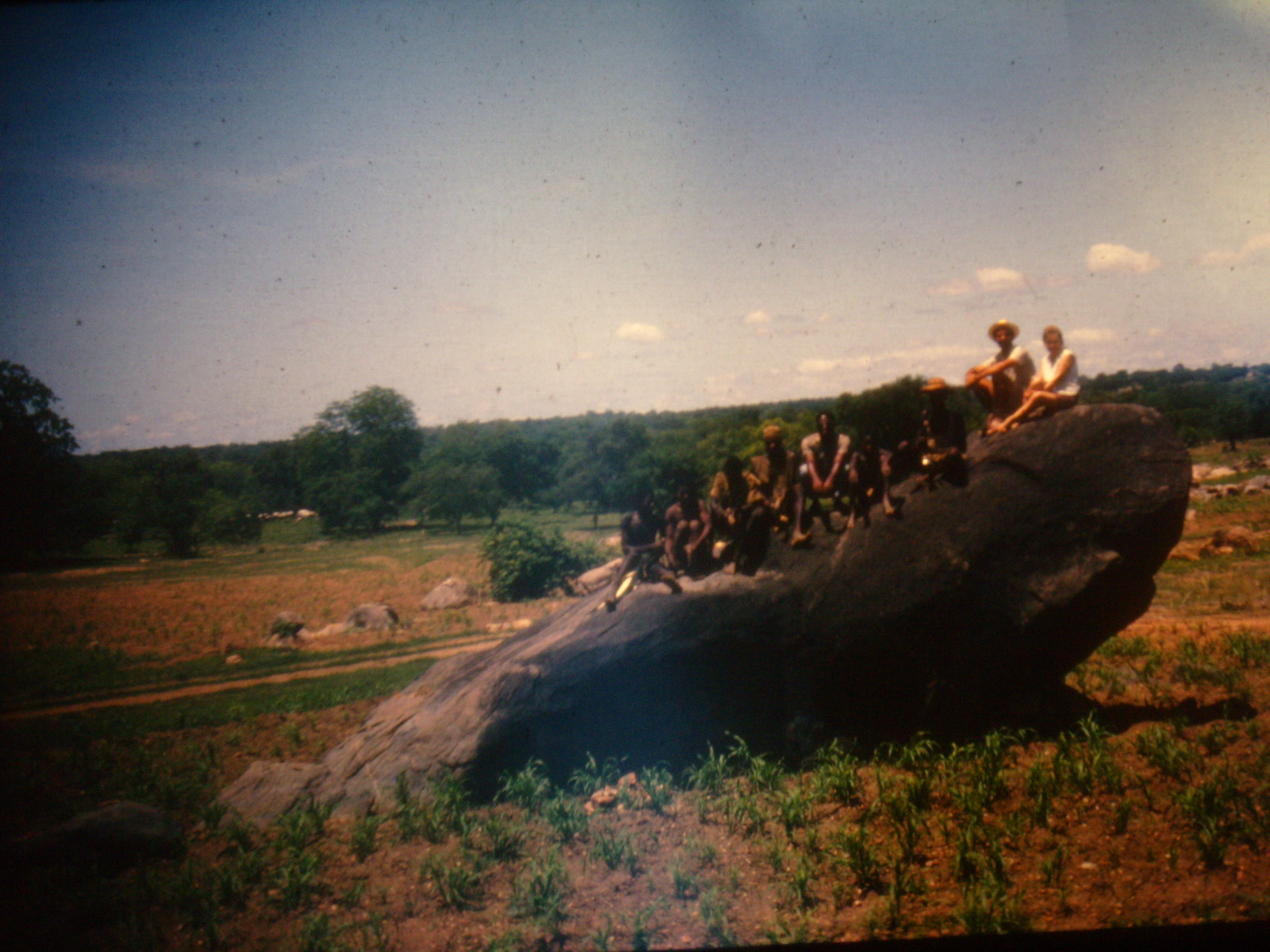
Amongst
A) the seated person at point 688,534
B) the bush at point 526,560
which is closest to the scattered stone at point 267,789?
the seated person at point 688,534

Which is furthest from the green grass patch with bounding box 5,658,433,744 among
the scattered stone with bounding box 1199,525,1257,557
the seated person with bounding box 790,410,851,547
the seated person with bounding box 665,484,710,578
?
the scattered stone with bounding box 1199,525,1257,557

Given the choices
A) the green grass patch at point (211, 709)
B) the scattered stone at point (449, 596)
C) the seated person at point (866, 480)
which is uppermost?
the seated person at point (866, 480)

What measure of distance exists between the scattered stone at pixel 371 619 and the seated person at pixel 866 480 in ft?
68.1

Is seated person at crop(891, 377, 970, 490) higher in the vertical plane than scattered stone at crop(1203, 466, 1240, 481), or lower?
higher

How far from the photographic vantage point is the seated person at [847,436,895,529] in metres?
7.97

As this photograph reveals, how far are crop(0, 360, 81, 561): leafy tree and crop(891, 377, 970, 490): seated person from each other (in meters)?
11.8

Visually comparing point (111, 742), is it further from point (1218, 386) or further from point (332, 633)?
point (1218, 386)

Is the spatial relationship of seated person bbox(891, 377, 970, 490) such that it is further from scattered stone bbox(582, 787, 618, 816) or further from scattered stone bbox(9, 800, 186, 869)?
scattered stone bbox(9, 800, 186, 869)

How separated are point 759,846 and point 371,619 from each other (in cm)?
2172

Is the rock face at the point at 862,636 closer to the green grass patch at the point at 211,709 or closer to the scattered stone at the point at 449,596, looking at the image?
the green grass patch at the point at 211,709

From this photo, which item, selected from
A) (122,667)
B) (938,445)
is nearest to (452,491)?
(122,667)

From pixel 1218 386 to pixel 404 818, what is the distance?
41.3 m

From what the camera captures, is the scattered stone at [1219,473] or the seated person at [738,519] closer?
the seated person at [738,519]

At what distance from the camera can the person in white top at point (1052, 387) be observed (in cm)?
732
